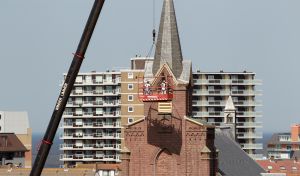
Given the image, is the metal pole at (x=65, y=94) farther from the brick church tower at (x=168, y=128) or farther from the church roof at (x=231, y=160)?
the church roof at (x=231, y=160)

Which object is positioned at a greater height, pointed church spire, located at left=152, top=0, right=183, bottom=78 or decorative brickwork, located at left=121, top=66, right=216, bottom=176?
pointed church spire, located at left=152, top=0, right=183, bottom=78

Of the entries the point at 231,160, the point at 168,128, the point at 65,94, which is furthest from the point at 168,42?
the point at 65,94

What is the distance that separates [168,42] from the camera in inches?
4257

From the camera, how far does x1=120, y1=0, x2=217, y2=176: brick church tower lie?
106312 mm

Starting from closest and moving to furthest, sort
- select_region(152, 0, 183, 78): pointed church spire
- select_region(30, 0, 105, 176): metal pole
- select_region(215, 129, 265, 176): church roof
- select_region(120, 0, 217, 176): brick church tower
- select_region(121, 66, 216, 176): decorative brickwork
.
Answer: select_region(30, 0, 105, 176): metal pole → select_region(120, 0, 217, 176): brick church tower → select_region(121, 66, 216, 176): decorative brickwork → select_region(152, 0, 183, 78): pointed church spire → select_region(215, 129, 265, 176): church roof

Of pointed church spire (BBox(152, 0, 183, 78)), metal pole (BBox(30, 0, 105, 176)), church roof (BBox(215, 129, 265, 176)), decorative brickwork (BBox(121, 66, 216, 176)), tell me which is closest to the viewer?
metal pole (BBox(30, 0, 105, 176))

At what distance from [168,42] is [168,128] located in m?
7.26

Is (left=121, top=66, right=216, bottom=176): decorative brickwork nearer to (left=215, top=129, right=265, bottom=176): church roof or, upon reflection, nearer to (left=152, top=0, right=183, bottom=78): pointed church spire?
(left=152, top=0, right=183, bottom=78): pointed church spire

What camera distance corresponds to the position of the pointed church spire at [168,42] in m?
108

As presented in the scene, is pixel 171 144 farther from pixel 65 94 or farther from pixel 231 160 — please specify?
pixel 65 94

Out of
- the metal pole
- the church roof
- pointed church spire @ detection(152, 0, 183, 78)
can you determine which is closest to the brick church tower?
pointed church spire @ detection(152, 0, 183, 78)

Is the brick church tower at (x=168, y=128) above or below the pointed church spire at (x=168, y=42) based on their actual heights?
below

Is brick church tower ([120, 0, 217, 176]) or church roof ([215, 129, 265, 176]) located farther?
church roof ([215, 129, 265, 176])

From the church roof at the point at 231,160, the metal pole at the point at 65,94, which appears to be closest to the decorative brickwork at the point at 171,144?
the church roof at the point at 231,160
